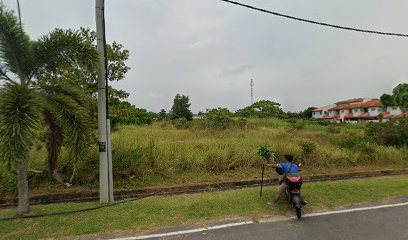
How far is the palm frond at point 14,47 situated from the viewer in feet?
12.7

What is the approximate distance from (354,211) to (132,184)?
17.0ft

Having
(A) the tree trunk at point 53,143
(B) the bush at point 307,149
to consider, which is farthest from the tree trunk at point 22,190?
(B) the bush at point 307,149

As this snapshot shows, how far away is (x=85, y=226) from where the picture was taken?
387cm

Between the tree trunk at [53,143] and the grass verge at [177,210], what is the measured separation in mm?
1164

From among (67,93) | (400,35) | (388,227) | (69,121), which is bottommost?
(388,227)

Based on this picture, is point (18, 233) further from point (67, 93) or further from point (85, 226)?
point (67, 93)

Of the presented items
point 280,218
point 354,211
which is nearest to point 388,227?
point 354,211

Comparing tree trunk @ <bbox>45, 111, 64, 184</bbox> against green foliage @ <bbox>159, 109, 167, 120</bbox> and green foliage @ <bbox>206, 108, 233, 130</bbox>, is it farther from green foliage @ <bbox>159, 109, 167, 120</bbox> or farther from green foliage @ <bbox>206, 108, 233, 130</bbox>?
green foliage @ <bbox>159, 109, 167, 120</bbox>

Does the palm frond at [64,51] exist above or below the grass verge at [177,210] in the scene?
above

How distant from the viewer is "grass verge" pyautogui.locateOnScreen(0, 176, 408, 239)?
3.81m

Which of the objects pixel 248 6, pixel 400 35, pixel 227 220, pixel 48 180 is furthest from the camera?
pixel 400 35

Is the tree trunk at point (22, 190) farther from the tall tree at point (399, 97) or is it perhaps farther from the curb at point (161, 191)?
the tall tree at point (399, 97)

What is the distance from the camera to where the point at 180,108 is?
141ft

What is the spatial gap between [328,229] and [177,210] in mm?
2769
